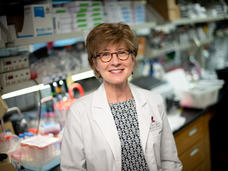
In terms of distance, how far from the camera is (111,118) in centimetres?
154

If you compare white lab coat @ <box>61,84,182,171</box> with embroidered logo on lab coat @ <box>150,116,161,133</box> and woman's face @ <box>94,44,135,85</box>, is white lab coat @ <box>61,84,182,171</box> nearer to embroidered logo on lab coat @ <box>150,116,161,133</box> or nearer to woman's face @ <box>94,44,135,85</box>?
embroidered logo on lab coat @ <box>150,116,161,133</box>

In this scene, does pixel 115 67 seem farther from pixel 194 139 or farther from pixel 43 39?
pixel 194 139

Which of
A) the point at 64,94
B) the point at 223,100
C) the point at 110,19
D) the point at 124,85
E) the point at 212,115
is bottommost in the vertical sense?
the point at 212,115

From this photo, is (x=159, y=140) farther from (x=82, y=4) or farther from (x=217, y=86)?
(x=217, y=86)

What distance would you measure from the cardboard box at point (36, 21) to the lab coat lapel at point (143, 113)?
33.6 inches

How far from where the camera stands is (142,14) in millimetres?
2936

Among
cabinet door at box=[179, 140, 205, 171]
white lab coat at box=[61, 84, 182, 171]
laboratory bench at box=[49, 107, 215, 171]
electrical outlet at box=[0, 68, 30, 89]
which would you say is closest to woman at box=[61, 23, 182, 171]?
white lab coat at box=[61, 84, 182, 171]

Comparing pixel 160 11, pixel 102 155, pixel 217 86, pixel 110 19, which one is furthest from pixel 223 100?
pixel 102 155

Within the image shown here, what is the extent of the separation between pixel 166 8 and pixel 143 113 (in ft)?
6.41

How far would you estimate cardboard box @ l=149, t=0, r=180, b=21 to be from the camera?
10.1 ft

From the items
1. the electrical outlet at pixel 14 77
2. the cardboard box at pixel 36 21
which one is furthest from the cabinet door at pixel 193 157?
the cardboard box at pixel 36 21

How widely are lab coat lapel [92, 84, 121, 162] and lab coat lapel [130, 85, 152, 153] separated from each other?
17 cm

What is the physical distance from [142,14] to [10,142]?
2.06m

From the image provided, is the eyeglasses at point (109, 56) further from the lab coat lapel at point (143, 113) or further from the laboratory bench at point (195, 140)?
the laboratory bench at point (195, 140)
